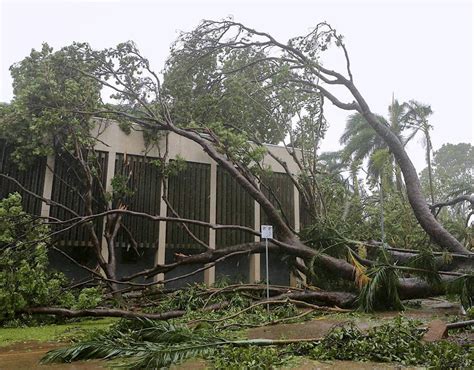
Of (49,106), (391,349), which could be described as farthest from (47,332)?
(49,106)

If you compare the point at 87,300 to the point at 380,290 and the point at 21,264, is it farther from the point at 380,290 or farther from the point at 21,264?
the point at 380,290

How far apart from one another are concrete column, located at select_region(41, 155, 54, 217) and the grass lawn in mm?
4267

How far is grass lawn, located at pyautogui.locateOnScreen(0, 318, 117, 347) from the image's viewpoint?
588 centimetres

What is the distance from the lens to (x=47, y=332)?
6.61 m

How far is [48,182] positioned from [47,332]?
221 inches

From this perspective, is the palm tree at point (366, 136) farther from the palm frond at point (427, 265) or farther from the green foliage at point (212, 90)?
the palm frond at point (427, 265)

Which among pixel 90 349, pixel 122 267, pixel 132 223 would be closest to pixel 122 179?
pixel 132 223

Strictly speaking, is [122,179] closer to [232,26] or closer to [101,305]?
[101,305]

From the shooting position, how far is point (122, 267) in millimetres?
12234

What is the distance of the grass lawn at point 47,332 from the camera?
5.88 m

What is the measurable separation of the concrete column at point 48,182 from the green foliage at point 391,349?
8953 mm

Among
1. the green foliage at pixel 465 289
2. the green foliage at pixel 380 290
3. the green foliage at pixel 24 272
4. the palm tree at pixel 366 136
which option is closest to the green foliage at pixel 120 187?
the green foliage at pixel 24 272

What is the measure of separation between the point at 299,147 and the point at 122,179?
18.4ft

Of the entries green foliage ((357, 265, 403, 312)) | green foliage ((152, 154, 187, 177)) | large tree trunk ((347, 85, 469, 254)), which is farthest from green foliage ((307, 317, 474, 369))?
green foliage ((152, 154, 187, 177))
